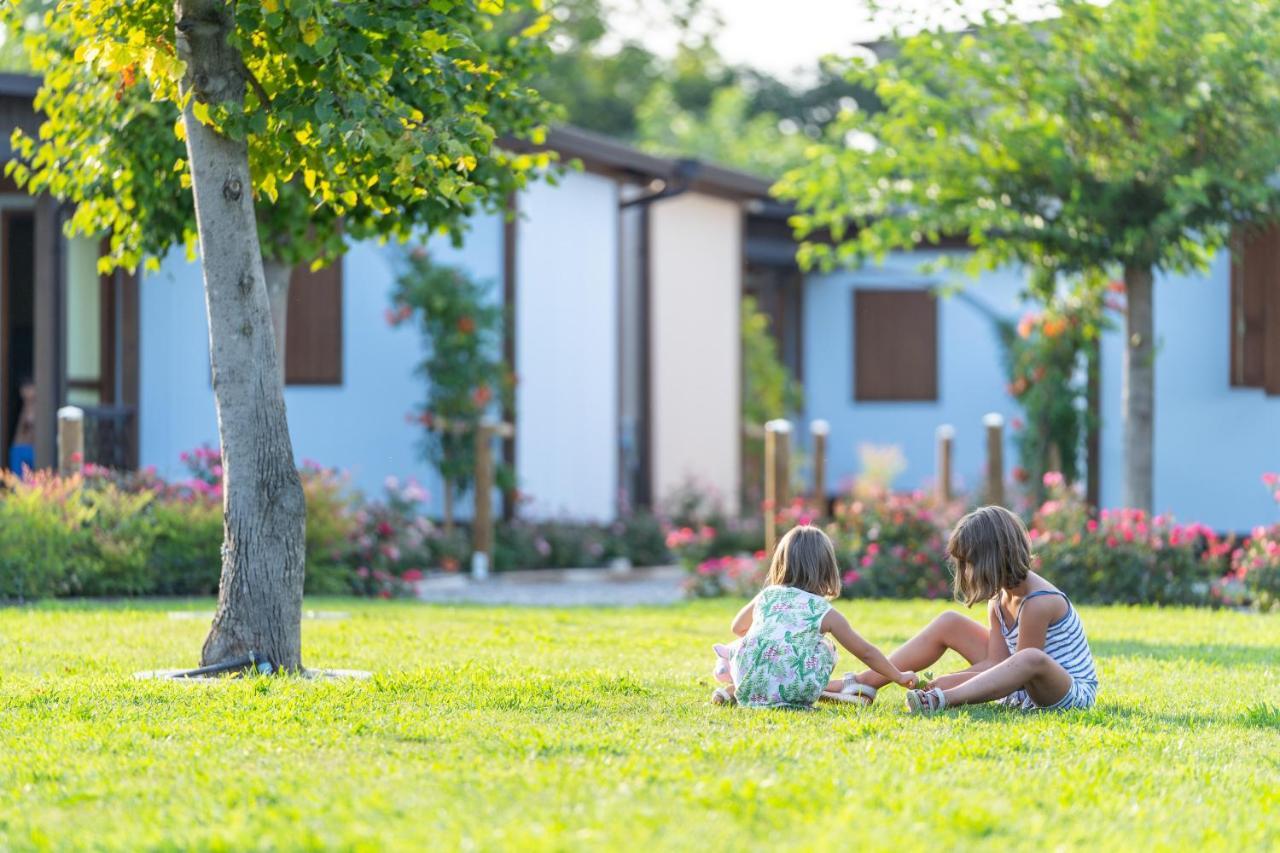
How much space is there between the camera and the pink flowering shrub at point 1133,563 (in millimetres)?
12547

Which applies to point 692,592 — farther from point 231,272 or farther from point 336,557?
point 231,272

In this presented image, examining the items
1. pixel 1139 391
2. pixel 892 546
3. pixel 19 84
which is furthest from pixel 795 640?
pixel 19 84

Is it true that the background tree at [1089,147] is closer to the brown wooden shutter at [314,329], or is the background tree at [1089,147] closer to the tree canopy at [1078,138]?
the tree canopy at [1078,138]

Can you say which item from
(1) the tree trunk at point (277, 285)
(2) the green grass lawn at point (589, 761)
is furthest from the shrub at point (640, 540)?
(2) the green grass lawn at point (589, 761)

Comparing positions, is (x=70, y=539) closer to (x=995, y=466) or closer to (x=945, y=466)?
(x=995, y=466)

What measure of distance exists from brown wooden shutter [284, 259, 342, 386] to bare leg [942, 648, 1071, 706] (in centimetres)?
1058

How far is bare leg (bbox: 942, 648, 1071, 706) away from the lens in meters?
6.88

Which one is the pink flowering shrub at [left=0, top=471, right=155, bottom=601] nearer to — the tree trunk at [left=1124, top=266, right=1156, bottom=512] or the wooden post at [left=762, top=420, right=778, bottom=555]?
the wooden post at [left=762, top=420, right=778, bottom=555]

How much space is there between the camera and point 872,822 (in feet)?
15.4

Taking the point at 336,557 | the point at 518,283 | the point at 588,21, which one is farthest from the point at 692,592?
the point at 588,21

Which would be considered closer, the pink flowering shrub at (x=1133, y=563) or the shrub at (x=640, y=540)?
the pink flowering shrub at (x=1133, y=563)

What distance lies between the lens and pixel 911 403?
22250 millimetres

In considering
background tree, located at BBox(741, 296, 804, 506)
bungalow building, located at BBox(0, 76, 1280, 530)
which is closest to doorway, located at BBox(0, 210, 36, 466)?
bungalow building, located at BBox(0, 76, 1280, 530)

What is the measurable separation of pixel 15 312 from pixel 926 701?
12.5 m
